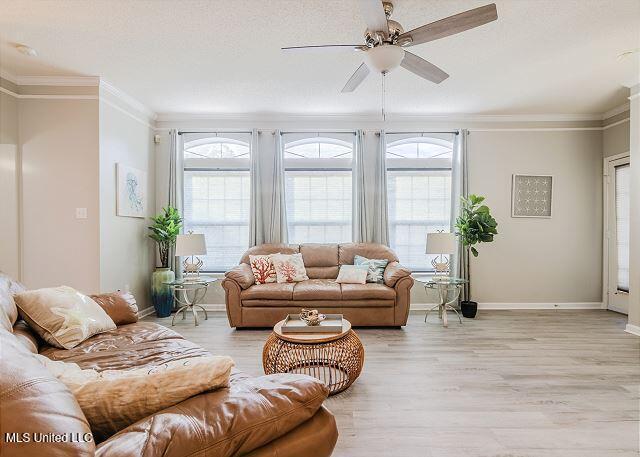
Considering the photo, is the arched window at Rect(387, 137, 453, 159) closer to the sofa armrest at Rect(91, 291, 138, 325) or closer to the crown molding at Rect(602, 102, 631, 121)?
the crown molding at Rect(602, 102, 631, 121)

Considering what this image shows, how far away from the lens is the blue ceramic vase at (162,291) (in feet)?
16.4

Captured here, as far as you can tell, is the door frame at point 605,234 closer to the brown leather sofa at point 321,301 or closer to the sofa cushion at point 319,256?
the brown leather sofa at point 321,301

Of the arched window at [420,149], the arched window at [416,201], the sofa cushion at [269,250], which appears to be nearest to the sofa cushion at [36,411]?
the sofa cushion at [269,250]

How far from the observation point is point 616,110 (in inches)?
203

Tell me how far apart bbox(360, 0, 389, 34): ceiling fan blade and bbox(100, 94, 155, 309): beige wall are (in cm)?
347

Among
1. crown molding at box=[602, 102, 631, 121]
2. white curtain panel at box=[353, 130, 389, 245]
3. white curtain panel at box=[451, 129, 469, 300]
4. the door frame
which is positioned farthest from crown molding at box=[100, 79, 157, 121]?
the door frame

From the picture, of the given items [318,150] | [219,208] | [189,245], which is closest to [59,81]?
[189,245]

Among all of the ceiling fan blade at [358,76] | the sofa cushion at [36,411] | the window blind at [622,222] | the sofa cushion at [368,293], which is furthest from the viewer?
the window blind at [622,222]

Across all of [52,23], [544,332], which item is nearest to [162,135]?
[52,23]

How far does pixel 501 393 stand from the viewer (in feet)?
8.82

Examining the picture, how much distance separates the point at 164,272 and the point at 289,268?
5.87 feet

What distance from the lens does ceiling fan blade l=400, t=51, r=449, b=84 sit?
2.79 m

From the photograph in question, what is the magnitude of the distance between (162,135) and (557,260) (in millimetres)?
6438

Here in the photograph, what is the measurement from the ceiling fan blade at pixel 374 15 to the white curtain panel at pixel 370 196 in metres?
3.02
